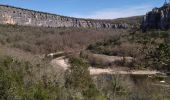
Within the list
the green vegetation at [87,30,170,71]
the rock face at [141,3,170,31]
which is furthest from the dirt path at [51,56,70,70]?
the rock face at [141,3,170,31]

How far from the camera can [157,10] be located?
112 meters

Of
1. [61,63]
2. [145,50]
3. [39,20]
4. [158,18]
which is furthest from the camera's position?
[39,20]

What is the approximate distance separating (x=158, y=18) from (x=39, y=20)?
43.7 metres

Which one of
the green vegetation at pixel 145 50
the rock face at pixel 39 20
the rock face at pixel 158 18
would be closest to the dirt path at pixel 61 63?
the green vegetation at pixel 145 50

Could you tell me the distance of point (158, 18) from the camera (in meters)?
106

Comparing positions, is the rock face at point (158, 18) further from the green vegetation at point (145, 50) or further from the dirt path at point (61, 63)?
the dirt path at point (61, 63)

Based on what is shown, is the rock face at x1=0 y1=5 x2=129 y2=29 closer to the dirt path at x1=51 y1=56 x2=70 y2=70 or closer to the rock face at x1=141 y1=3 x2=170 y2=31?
the rock face at x1=141 y1=3 x2=170 y2=31

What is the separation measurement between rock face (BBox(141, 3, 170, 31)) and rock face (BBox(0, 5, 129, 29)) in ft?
114

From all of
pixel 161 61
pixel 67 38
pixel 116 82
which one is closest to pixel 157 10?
pixel 67 38

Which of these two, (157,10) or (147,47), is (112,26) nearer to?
(157,10)

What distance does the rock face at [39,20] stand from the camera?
123m

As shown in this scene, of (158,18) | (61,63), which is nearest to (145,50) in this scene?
(61,63)

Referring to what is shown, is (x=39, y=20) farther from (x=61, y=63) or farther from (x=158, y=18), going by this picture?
(x=61, y=63)

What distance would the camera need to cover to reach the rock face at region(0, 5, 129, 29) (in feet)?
404
